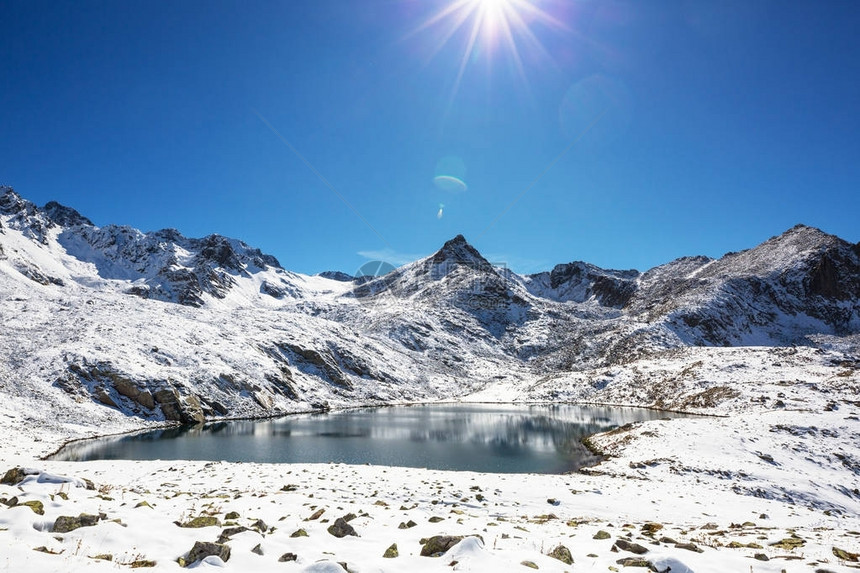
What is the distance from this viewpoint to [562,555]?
10.3 metres

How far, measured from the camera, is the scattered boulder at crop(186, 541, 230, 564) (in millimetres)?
8570

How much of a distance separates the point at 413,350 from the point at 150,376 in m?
81.9

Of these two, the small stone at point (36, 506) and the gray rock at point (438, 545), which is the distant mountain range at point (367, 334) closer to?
the small stone at point (36, 506)

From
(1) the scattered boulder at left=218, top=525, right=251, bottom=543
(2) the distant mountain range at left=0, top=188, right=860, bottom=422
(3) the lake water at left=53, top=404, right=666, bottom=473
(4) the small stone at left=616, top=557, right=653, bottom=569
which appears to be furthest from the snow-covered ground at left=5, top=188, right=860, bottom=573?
(3) the lake water at left=53, top=404, right=666, bottom=473

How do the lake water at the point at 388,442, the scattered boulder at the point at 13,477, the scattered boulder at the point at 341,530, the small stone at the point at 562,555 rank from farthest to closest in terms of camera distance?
the lake water at the point at 388,442
the scattered boulder at the point at 13,477
the scattered boulder at the point at 341,530
the small stone at the point at 562,555

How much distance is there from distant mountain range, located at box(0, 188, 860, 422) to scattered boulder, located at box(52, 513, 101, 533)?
5528cm

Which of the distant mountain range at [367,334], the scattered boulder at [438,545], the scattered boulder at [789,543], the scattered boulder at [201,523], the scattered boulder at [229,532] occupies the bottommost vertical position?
the scattered boulder at [789,543]

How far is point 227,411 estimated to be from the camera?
65.4 m

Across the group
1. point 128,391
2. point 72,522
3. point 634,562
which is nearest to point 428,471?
point 634,562

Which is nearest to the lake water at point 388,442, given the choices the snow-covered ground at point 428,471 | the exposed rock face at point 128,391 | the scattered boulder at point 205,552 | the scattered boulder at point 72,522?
the exposed rock face at point 128,391

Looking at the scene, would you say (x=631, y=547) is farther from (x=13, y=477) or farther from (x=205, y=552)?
(x=13, y=477)

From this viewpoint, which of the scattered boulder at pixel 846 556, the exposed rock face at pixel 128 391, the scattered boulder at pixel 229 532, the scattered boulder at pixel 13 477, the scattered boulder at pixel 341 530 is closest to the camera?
the scattered boulder at pixel 229 532

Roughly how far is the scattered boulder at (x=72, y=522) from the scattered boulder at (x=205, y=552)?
323 centimetres

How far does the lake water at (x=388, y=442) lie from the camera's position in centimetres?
3731
